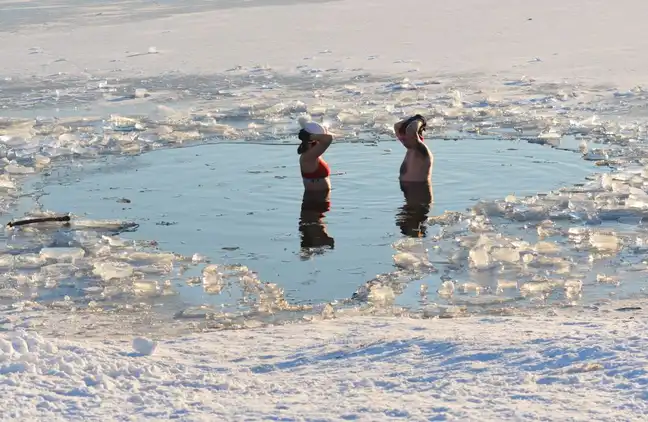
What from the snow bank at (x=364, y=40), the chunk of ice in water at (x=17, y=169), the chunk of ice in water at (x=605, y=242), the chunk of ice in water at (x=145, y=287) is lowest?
the chunk of ice in water at (x=145, y=287)

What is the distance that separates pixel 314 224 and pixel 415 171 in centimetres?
135

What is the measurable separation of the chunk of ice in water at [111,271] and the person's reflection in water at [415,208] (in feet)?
6.69

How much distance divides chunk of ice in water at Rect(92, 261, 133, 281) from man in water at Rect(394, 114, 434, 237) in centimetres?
232

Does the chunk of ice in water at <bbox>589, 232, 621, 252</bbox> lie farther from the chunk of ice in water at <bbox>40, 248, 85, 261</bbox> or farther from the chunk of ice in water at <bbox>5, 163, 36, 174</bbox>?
the chunk of ice in water at <bbox>5, 163, 36, 174</bbox>

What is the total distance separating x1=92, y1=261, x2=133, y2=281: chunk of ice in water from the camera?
274 inches

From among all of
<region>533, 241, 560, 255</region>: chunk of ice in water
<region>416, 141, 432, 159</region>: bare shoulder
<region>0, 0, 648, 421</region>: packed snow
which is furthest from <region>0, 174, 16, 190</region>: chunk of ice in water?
<region>533, 241, 560, 255</region>: chunk of ice in water

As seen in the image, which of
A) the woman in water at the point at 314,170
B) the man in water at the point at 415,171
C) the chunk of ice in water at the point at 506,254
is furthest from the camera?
the woman in water at the point at 314,170

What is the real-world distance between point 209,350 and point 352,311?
116 centimetres

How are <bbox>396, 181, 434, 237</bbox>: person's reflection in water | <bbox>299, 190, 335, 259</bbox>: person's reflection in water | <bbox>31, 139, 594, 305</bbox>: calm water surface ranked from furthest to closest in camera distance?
1. <bbox>396, 181, 434, 237</bbox>: person's reflection in water
2. <bbox>299, 190, 335, 259</bbox>: person's reflection in water
3. <bbox>31, 139, 594, 305</bbox>: calm water surface

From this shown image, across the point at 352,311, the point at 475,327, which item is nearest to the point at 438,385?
the point at 475,327

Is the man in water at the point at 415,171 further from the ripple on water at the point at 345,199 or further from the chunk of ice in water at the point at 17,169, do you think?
the chunk of ice in water at the point at 17,169

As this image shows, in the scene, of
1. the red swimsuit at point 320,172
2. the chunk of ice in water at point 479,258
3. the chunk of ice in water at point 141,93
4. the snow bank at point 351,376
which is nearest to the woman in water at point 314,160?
the red swimsuit at point 320,172

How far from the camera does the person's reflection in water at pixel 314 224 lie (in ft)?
25.0

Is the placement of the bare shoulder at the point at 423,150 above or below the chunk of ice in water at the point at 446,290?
above
